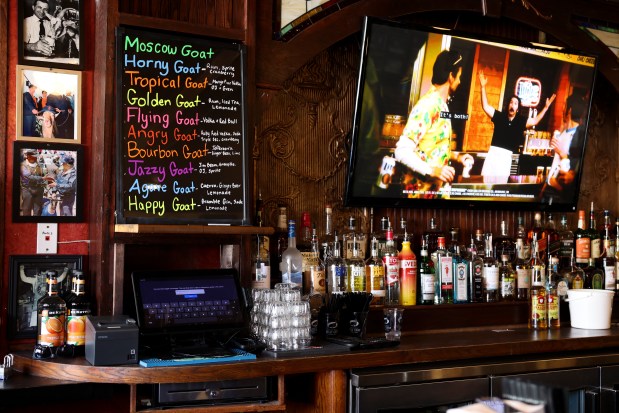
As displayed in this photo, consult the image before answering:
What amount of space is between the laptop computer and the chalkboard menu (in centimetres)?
23

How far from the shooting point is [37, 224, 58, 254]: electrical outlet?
3.12 meters

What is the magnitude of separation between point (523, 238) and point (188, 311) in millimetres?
2136

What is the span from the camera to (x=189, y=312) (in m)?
2.97

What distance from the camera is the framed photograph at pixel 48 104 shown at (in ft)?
10.2

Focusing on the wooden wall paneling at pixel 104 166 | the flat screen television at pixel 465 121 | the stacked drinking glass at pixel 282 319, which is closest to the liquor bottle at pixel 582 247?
the flat screen television at pixel 465 121

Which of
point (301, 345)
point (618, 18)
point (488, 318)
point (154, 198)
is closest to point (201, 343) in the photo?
point (301, 345)

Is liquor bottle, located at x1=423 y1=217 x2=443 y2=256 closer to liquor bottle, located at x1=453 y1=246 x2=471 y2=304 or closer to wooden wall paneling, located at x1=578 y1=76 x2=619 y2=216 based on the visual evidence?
liquor bottle, located at x1=453 y1=246 x2=471 y2=304

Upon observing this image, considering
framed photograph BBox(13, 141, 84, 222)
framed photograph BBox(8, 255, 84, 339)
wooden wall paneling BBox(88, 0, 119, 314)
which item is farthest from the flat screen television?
framed photograph BBox(8, 255, 84, 339)

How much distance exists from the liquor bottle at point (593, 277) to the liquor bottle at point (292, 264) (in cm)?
184

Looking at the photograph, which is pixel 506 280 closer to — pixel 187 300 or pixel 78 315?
pixel 187 300

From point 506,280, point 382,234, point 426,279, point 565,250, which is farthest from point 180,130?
point 565,250

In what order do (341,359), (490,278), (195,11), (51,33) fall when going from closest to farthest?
1. (341,359)
2. (51,33)
3. (195,11)
4. (490,278)

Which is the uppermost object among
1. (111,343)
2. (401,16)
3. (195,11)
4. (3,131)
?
(401,16)

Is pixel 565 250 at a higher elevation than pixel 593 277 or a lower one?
higher
